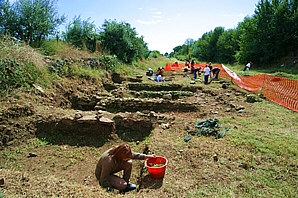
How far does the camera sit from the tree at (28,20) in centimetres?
880

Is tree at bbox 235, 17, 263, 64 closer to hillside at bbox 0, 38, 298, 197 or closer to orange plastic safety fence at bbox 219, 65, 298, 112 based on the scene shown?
orange plastic safety fence at bbox 219, 65, 298, 112

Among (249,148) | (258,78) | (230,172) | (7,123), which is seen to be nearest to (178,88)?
(258,78)

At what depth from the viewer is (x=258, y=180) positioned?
2.91m

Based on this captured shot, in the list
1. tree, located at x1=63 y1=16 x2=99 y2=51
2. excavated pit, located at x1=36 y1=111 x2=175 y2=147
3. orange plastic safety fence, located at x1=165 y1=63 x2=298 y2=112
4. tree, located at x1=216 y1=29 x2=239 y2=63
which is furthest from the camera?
tree, located at x1=216 y1=29 x2=239 y2=63

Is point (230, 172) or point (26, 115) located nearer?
point (230, 172)

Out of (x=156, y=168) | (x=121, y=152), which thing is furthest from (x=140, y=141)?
(x=121, y=152)

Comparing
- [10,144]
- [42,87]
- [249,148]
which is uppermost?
[42,87]

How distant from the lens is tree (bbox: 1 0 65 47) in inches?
346

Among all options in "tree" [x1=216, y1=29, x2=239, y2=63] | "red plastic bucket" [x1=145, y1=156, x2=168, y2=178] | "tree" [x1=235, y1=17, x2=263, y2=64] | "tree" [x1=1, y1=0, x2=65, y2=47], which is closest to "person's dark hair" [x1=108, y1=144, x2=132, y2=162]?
"red plastic bucket" [x1=145, y1=156, x2=168, y2=178]

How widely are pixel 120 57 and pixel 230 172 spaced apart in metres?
14.2

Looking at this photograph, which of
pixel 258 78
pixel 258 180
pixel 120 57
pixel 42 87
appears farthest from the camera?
pixel 120 57

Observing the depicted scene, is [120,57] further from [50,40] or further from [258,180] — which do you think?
[258,180]

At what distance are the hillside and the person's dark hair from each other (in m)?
0.55

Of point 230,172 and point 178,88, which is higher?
point 178,88
